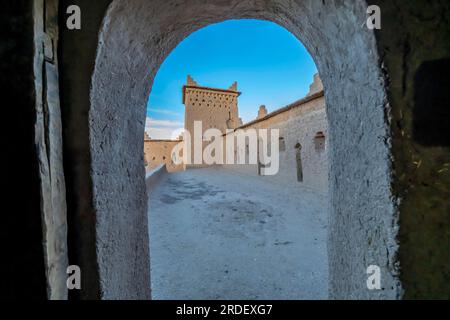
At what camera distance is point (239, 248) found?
3.96 metres

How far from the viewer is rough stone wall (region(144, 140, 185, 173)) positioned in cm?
2528

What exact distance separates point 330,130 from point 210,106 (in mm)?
20925

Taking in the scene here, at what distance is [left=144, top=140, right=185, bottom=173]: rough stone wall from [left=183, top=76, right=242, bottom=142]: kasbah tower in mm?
6516

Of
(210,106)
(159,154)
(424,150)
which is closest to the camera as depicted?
(424,150)

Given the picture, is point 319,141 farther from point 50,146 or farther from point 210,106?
point 210,106

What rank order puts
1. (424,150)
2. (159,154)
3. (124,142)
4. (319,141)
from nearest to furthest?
(424,150)
(124,142)
(319,141)
(159,154)

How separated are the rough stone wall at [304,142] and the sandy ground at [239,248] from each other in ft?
3.30

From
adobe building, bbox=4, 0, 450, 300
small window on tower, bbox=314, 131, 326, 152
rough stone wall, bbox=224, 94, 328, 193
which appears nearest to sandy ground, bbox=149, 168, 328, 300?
rough stone wall, bbox=224, 94, 328, 193

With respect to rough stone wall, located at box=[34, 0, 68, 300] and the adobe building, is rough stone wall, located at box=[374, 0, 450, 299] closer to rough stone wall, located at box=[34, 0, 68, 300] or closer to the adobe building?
the adobe building

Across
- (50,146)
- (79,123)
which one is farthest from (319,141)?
(50,146)

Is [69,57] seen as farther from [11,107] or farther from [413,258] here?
[413,258]

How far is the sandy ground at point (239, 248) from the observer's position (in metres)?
2.73

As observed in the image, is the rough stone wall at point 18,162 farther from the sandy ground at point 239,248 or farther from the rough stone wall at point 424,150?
the sandy ground at point 239,248

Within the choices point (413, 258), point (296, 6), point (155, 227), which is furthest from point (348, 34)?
point (155, 227)
